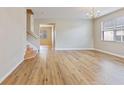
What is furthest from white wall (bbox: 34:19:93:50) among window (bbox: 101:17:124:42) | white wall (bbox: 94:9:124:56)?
window (bbox: 101:17:124:42)

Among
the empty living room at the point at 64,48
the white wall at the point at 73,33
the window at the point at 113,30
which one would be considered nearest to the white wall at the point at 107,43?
the empty living room at the point at 64,48

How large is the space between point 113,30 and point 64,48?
4.39 meters

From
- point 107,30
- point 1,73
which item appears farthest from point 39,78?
point 107,30

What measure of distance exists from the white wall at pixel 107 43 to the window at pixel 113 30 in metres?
0.25

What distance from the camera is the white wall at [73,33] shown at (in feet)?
39.0

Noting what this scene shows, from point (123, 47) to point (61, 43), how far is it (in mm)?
5479

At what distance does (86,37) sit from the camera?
12148 mm

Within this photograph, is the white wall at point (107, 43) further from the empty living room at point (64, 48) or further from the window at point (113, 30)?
the window at point (113, 30)

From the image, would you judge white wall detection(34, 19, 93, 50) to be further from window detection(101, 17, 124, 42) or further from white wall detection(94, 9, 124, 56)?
window detection(101, 17, 124, 42)

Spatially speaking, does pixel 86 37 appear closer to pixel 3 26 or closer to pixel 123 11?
pixel 123 11

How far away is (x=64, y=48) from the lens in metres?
12.0
